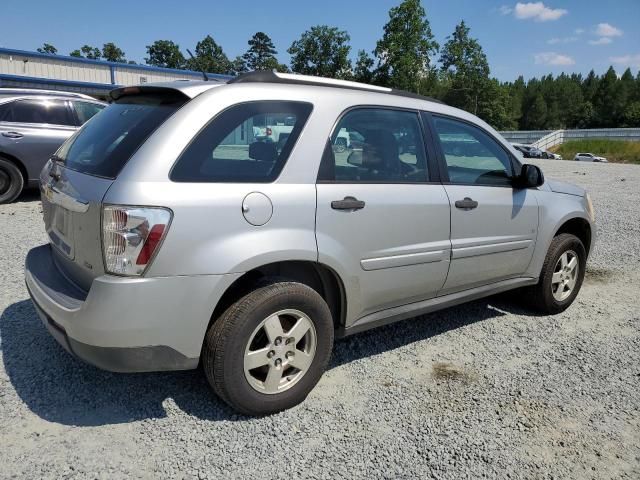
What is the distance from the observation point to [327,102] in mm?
2895

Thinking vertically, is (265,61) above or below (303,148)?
above

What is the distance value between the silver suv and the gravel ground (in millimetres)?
306

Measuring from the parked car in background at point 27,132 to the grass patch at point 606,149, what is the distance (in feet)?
136

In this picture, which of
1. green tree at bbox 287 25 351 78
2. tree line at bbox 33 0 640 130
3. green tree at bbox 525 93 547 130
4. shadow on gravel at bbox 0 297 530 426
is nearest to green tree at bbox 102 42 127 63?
tree line at bbox 33 0 640 130

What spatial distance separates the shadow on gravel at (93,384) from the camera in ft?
8.87

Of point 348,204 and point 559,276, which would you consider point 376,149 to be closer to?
point 348,204

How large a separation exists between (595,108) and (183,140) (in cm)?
11911

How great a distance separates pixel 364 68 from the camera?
2459 inches

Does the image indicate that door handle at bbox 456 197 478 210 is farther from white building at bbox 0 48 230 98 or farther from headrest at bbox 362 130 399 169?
white building at bbox 0 48 230 98

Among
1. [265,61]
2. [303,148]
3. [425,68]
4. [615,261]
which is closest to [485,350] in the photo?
[303,148]

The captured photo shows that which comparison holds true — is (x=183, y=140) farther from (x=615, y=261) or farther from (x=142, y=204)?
(x=615, y=261)

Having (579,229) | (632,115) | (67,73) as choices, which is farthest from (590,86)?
(579,229)

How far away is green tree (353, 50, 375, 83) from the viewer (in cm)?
6194

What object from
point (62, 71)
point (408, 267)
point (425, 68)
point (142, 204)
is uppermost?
point (425, 68)
